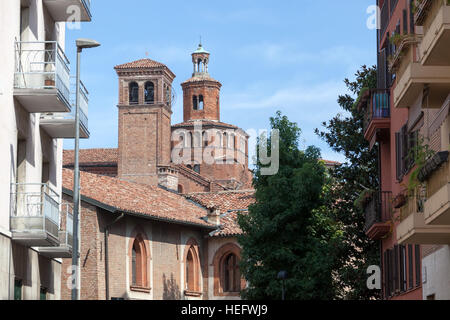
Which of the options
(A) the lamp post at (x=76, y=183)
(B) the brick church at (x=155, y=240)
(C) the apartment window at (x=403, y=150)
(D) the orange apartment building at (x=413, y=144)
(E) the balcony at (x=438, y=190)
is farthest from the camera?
(B) the brick church at (x=155, y=240)

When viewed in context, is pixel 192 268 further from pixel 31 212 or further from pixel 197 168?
pixel 197 168

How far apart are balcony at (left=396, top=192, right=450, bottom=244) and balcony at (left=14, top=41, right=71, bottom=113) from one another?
808 cm

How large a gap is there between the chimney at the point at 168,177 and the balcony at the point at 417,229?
61.4 meters

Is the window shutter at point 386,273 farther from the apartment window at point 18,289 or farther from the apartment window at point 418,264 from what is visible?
the apartment window at point 18,289

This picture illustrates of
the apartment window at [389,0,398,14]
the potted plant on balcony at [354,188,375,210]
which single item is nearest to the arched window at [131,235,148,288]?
the potted plant on balcony at [354,188,375,210]

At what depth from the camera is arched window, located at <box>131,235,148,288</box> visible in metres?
44.3

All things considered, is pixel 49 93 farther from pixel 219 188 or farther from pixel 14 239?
pixel 219 188

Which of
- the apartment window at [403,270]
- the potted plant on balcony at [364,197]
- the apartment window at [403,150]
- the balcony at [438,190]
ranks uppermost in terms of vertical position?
the apartment window at [403,150]

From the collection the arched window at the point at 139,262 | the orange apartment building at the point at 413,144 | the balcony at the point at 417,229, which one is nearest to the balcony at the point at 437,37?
the orange apartment building at the point at 413,144

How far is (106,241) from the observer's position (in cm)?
4106

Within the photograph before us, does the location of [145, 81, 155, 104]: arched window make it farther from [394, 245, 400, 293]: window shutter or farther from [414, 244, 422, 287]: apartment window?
[414, 244, 422, 287]: apartment window

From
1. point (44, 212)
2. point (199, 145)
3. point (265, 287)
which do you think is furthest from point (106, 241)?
point (199, 145)

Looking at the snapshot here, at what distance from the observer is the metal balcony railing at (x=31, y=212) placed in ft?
67.9
